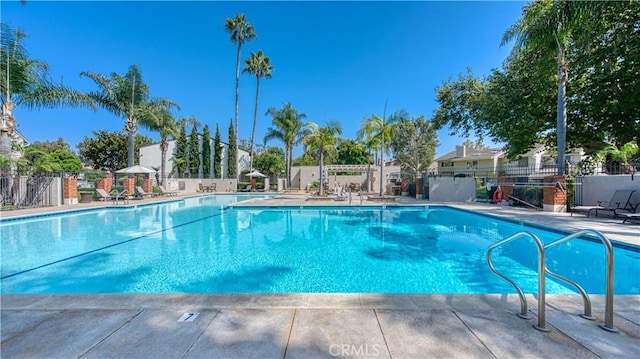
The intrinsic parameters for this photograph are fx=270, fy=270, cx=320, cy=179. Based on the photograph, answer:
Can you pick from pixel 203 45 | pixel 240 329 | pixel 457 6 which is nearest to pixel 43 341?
pixel 240 329

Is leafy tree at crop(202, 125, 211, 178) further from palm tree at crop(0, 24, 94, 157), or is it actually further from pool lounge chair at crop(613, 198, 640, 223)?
pool lounge chair at crop(613, 198, 640, 223)

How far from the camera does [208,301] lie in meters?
3.16

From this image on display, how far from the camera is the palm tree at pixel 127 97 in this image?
17641 mm

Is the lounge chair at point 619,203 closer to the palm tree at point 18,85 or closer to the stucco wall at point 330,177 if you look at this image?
the stucco wall at point 330,177

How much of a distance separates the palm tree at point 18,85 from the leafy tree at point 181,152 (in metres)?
15.9

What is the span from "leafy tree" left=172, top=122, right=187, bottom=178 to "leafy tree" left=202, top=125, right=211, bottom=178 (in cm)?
209

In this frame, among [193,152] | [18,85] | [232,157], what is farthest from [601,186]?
[193,152]

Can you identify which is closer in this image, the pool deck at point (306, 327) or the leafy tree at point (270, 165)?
the pool deck at point (306, 327)

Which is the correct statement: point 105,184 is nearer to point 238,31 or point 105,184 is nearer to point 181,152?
point 181,152

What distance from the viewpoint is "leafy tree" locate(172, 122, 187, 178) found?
30875mm

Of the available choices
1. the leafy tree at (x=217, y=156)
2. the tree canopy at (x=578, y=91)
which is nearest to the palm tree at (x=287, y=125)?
the leafy tree at (x=217, y=156)

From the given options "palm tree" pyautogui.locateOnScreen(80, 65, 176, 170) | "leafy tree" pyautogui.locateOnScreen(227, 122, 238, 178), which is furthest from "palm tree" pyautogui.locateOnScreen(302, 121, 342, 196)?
"leafy tree" pyautogui.locateOnScreen(227, 122, 238, 178)

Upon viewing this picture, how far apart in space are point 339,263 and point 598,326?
4.11 metres

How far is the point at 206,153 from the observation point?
109ft
